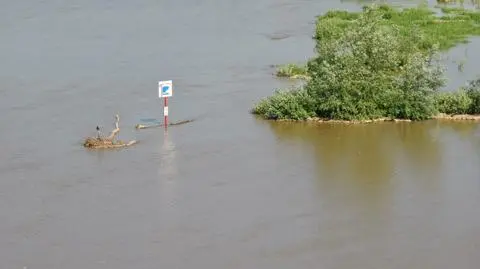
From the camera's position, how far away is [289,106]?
844 inches

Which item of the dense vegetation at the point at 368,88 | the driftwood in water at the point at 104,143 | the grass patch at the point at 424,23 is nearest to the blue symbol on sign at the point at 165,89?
the driftwood in water at the point at 104,143

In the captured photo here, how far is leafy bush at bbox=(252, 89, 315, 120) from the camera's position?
21391 millimetres

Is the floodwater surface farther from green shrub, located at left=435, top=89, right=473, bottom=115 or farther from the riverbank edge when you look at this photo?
green shrub, located at left=435, top=89, right=473, bottom=115

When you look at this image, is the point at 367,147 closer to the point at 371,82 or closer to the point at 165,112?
the point at 371,82

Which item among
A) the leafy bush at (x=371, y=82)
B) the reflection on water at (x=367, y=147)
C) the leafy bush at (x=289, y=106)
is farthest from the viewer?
the leafy bush at (x=289, y=106)

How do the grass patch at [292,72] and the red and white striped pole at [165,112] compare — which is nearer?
the red and white striped pole at [165,112]

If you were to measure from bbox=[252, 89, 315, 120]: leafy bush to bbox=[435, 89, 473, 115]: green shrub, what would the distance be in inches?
125

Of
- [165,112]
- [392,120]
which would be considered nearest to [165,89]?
[165,112]

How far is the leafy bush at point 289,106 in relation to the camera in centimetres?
2139

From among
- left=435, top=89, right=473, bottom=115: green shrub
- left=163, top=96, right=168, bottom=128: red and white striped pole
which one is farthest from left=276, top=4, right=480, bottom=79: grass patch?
left=163, top=96, right=168, bottom=128: red and white striped pole

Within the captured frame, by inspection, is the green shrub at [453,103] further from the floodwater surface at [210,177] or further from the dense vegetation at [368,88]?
the floodwater surface at [210,177]

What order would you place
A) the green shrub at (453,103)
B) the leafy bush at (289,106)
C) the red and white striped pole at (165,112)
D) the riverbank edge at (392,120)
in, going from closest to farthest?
the red and white striped pole at (165,112)
the riverbank edge at (392,120)
the leafy bush at (289,106)
the green shrub at (453,103)

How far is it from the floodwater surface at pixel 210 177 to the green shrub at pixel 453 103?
85 centimetres

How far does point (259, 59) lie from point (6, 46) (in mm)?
8735
